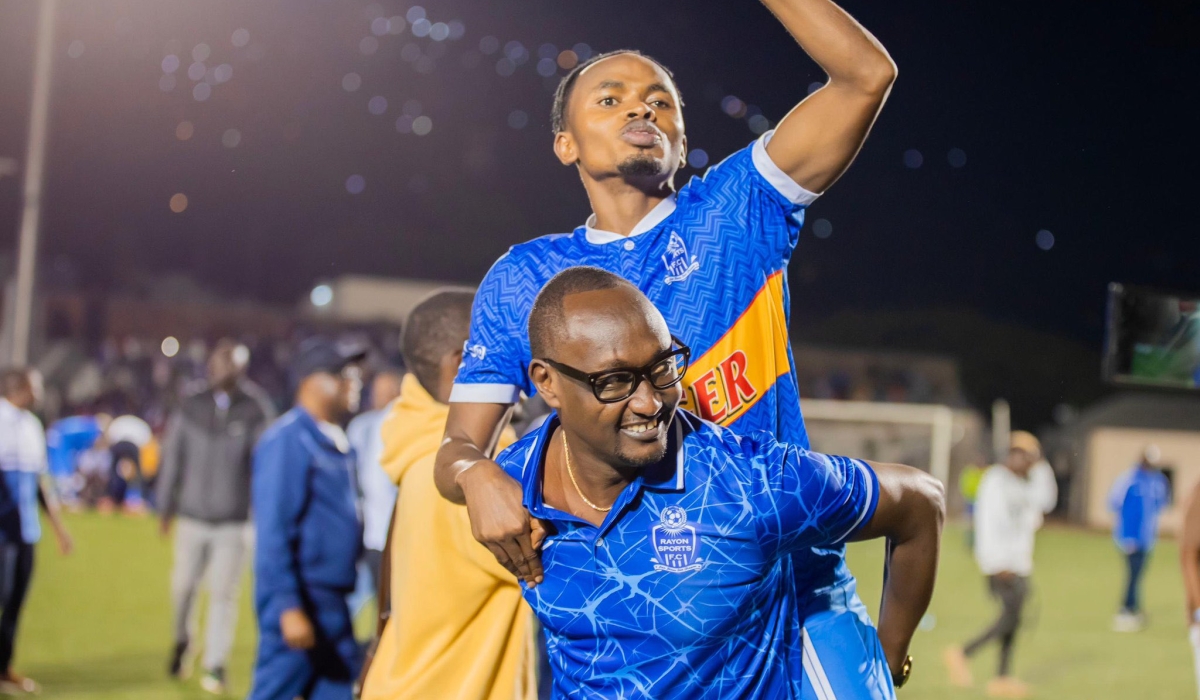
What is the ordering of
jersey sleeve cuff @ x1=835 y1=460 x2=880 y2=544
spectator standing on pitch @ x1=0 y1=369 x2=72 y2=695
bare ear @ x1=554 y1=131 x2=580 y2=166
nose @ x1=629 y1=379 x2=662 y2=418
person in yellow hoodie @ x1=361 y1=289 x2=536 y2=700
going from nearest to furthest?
nose @ x1=629 y1=379 x2=662 y2=418
jersey sleeve cuff @ x1=835 y1=460 x2=880 y2=544
bare ear @ x1=554 y1=131 x2=580 y2=166
person in yellow hoodie @ x1=361 y1=289 x2=536 y2=700
spectator standing on pitch @ x1=0 y1=369 x2=72 y2=695

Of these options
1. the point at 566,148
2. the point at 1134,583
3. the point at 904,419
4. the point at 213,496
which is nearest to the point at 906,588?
the point at 566,148

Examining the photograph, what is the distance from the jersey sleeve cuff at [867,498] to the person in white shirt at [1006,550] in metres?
6.79

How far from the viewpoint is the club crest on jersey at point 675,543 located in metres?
2.08

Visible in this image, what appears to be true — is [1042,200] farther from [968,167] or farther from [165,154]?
[165,154]

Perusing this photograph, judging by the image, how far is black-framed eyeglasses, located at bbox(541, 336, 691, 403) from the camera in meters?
2.01

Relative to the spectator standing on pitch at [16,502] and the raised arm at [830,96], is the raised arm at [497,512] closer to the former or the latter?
the raised arm at [830,96]

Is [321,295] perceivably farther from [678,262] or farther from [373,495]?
[678,262]

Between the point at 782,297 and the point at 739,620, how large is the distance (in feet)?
2.67

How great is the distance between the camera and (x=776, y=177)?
8.16 ft

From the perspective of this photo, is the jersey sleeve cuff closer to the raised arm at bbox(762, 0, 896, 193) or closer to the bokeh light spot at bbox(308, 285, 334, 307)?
the raised arm at bbox(762, 0, 896, 193)

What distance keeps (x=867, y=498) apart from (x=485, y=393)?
0.91 metres

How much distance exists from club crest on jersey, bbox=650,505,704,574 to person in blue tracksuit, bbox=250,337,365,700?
9.33 ft

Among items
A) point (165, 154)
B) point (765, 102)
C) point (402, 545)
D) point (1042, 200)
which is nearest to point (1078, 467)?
point (165, 154)

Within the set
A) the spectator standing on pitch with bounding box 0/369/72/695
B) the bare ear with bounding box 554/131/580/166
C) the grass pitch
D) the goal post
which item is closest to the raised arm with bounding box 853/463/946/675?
the bare ear with bounding box 554/131/580/166
